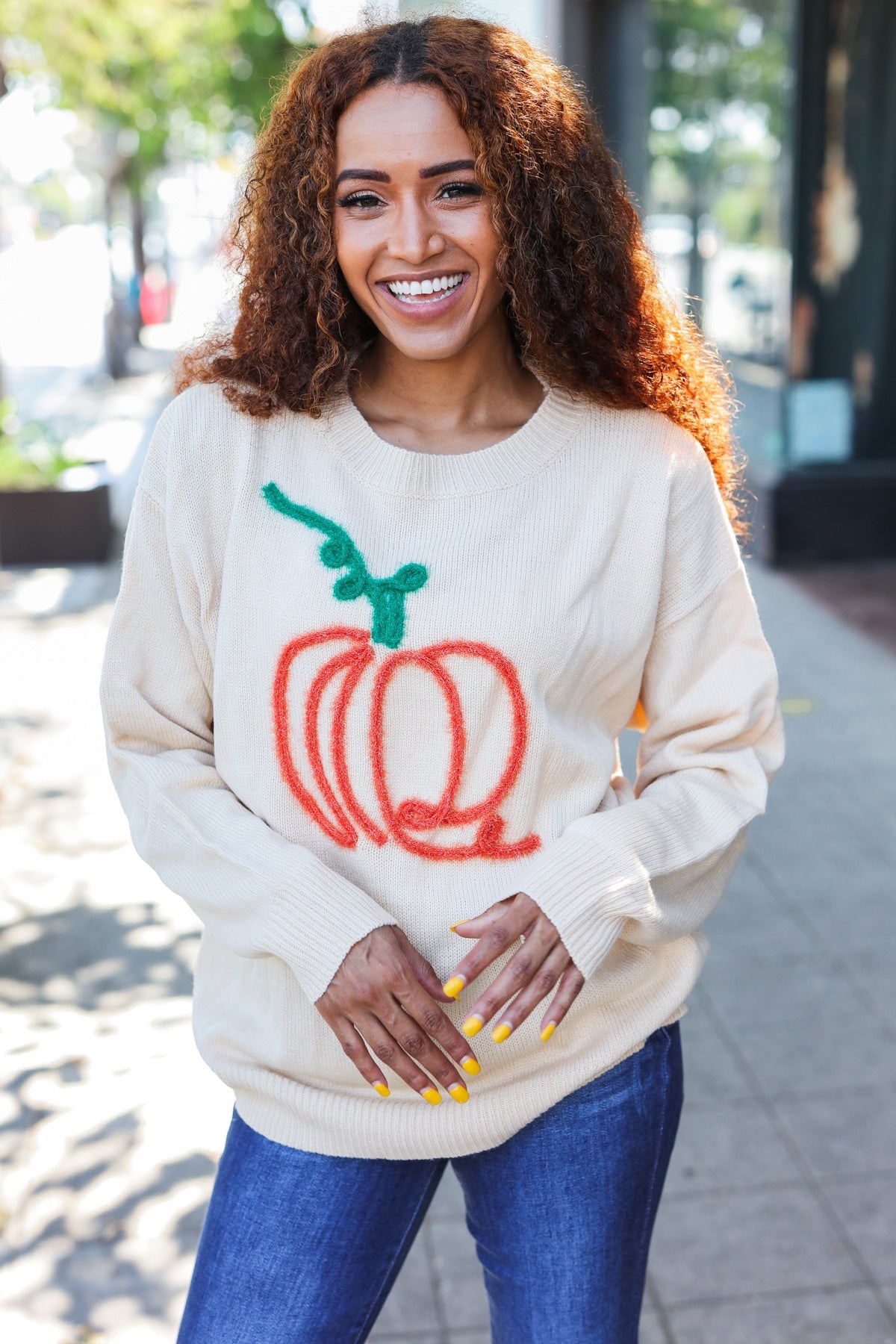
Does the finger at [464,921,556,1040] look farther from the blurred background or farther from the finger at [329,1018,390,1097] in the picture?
the blurred background

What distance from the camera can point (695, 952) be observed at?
1.97m

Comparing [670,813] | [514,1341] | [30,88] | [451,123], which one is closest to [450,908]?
[670,813]

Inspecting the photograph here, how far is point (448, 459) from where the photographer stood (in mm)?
1872

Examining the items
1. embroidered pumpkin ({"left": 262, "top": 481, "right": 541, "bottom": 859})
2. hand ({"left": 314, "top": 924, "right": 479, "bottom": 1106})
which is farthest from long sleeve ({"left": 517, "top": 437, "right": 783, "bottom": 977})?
hand ({"left": 314, "top": 924, "right": 479, "bottom": 1106})

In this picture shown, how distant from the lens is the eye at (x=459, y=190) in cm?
182

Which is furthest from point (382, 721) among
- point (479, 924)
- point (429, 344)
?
point (429, 344)

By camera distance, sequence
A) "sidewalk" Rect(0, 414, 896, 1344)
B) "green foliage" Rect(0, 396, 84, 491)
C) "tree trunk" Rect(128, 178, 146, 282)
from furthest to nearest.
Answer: "tree trunk" Rect(128, 178, 146, 282) → "green foliage" Rect(0, 396, 84, 491) → "sidewalk" Rect(0, 414, 896, 1344)

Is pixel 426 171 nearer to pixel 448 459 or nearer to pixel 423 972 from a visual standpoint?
pixel 448 459

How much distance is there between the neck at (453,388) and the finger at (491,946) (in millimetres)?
658

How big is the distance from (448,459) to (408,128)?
0.41m

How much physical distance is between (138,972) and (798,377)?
6331mm

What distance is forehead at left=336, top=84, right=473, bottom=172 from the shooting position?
1.79 m

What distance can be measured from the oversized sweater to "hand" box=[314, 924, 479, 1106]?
3cm

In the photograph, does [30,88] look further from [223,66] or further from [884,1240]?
[884,1240]
